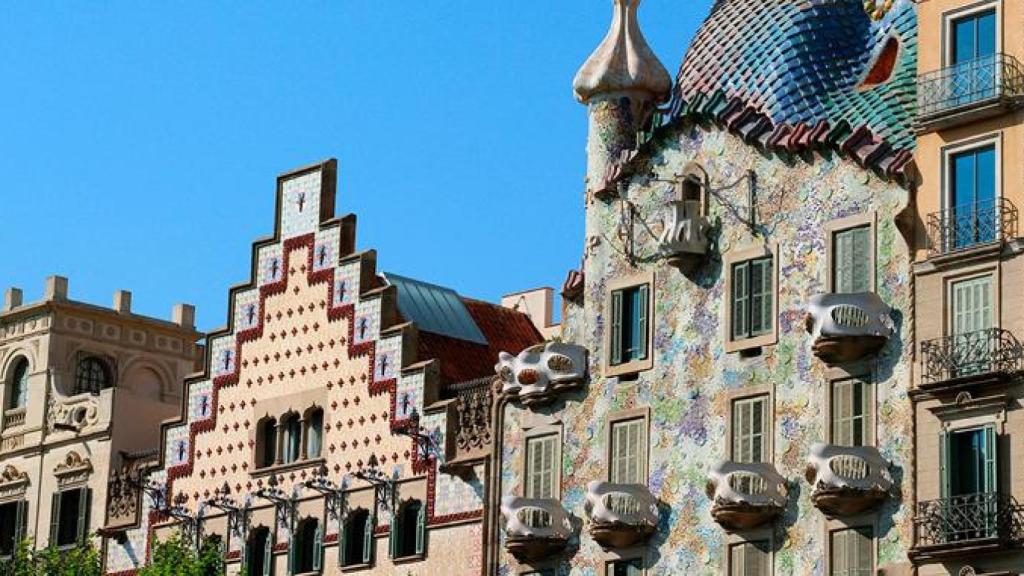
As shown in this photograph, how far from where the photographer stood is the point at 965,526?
1686 inches

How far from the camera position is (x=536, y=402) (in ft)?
169

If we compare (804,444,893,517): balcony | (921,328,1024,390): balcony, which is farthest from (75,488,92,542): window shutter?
(921,328,1024,390): balcony

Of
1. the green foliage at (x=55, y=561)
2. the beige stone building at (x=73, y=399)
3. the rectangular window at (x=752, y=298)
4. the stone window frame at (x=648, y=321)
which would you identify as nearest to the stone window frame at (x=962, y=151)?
the rectangular window at (x=752, y=298)

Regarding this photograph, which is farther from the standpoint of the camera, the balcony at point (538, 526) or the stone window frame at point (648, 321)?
the balcony at point (538, 526)

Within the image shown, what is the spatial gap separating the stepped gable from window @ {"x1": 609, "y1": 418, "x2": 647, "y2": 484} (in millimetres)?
5569

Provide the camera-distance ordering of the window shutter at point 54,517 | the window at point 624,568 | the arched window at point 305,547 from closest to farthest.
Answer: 1. the window at point 624,568
2. the arched window at point 305,547
3. the window shutter at point 54,517

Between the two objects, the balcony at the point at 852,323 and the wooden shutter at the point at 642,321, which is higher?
the wooden shutter at the point at 642,321

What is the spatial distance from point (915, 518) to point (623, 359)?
8162mm

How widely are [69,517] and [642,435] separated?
17.4 meters

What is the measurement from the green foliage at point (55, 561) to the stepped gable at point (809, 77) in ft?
58.0

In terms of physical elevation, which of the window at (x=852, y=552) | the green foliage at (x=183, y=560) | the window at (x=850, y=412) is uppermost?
the window at (x=850, y=412)

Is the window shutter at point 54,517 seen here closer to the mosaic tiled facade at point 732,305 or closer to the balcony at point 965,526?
the mosaic tiled facade at point 732,305

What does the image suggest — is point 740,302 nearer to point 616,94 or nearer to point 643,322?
point 643,322

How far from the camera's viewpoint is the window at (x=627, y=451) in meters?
49.4
